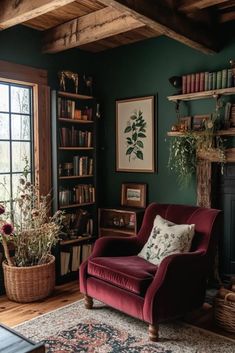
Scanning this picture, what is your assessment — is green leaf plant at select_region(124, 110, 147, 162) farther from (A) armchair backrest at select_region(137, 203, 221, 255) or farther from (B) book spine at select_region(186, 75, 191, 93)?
(A) armchair backrest at select_region(137, 203, 221, 255)

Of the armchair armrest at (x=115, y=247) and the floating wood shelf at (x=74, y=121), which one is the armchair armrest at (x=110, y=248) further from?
the floating wood shelf at (x=74, y=121)

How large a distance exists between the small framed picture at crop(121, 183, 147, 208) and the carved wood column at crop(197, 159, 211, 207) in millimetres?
732

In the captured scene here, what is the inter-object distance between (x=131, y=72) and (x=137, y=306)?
9.16 ft

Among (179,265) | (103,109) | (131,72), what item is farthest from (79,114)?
(179,265)

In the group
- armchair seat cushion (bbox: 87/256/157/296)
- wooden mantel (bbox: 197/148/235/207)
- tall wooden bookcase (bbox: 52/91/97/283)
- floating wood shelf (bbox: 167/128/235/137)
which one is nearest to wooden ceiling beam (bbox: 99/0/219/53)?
floating wood shelf (bbox: 167/128/235/137)

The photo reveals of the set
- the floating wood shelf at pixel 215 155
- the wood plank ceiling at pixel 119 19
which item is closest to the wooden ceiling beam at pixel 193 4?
the wood plank ceiling at pixel 119 19

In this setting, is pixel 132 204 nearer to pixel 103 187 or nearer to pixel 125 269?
pixel 103 187

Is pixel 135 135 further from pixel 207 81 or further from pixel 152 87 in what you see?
pixel 207 81

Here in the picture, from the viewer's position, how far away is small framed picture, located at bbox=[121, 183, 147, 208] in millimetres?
4320

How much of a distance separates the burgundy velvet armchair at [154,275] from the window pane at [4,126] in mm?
1518

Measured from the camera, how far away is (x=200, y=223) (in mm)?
3221

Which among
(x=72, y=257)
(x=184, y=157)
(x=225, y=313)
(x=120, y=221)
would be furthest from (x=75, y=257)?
(x=225, y=313)

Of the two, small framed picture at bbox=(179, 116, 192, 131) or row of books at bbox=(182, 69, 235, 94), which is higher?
row of books at bbox=(182, 69, 235, 94)

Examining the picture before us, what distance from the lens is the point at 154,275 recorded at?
2881 mm
